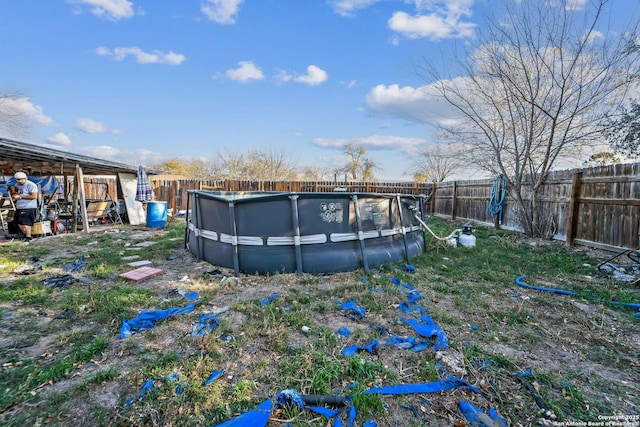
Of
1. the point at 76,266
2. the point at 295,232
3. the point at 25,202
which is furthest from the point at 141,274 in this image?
the point at 25,202

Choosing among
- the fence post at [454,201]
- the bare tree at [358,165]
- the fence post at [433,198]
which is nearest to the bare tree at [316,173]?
the bare tree at [358,165]

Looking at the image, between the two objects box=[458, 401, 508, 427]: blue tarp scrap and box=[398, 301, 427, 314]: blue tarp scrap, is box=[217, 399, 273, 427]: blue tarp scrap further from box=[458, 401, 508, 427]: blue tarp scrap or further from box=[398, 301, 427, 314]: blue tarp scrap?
box=[398, 301, 427, 314]: blue tarp scrap

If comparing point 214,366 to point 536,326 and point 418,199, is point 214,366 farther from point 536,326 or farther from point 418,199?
point 418,199

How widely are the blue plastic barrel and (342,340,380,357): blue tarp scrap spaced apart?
8.63 m

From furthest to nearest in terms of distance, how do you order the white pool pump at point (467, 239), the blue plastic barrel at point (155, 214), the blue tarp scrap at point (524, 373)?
the blue plastic barrel at point (155, 214) < the white pool pump at point (467, 239) < the blue tarp scrap at point (524, 373)

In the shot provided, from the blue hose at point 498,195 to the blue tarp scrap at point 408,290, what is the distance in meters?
6.25

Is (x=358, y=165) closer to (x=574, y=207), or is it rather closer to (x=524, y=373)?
(x=574, y=207)

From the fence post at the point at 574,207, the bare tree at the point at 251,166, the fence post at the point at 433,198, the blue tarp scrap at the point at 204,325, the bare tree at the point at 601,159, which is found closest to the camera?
the blue tarp scrap at the point at 204,325

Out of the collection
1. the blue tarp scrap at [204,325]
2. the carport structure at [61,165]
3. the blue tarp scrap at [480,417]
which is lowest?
the blue tarp scrap at [480,417]

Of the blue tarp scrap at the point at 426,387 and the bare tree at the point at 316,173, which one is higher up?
the bare tree at the point at 316,173

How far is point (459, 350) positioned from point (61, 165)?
10517mm

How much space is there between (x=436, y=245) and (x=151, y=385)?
5.26 meters

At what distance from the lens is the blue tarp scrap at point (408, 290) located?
319 cm

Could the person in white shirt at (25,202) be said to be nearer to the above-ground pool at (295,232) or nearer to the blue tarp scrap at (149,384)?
the above-ground pool at (295,232)
